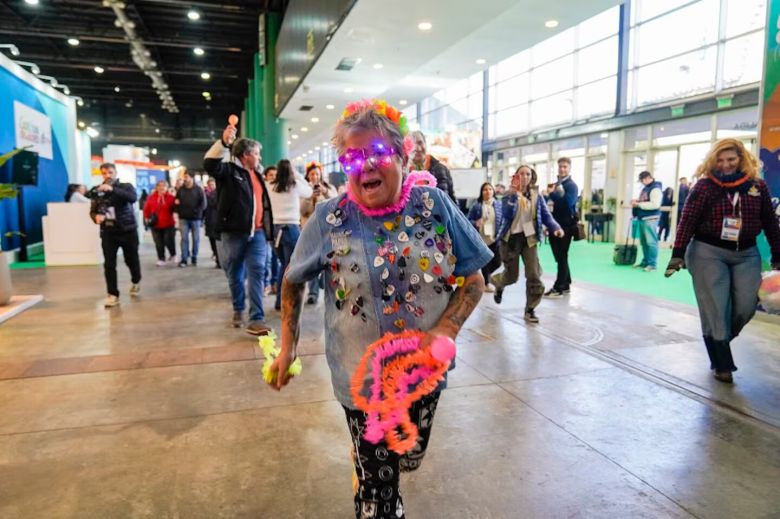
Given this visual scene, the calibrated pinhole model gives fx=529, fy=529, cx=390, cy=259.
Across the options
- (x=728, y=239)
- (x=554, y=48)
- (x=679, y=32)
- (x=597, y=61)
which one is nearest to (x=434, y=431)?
(x=728, y=239)

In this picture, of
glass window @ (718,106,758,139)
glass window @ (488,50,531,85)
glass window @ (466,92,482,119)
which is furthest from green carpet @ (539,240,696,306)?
glass window @ (466,92,482,119)

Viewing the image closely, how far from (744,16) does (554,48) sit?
6575 millimetres

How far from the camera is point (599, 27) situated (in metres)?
15.9

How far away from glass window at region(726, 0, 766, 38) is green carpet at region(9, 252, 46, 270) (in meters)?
Answer: 16.3

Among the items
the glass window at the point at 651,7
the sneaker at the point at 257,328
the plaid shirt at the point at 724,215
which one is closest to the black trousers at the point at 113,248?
the sneaker at the point at 257,328

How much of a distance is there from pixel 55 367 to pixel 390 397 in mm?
3911

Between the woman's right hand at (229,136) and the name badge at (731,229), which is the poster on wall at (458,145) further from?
the name badge at (731,229)

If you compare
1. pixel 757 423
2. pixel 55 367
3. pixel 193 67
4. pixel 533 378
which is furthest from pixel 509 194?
pixel 193 67

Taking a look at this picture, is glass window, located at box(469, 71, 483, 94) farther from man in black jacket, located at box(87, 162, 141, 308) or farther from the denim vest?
the denim vest

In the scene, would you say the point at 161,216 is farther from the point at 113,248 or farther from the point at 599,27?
the point at 599,27

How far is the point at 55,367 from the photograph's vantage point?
4398 mm

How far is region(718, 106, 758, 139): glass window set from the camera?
39.4ft

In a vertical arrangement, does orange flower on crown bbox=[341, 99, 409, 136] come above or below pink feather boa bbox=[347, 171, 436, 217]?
above

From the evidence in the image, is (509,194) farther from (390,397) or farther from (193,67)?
(193,67)
